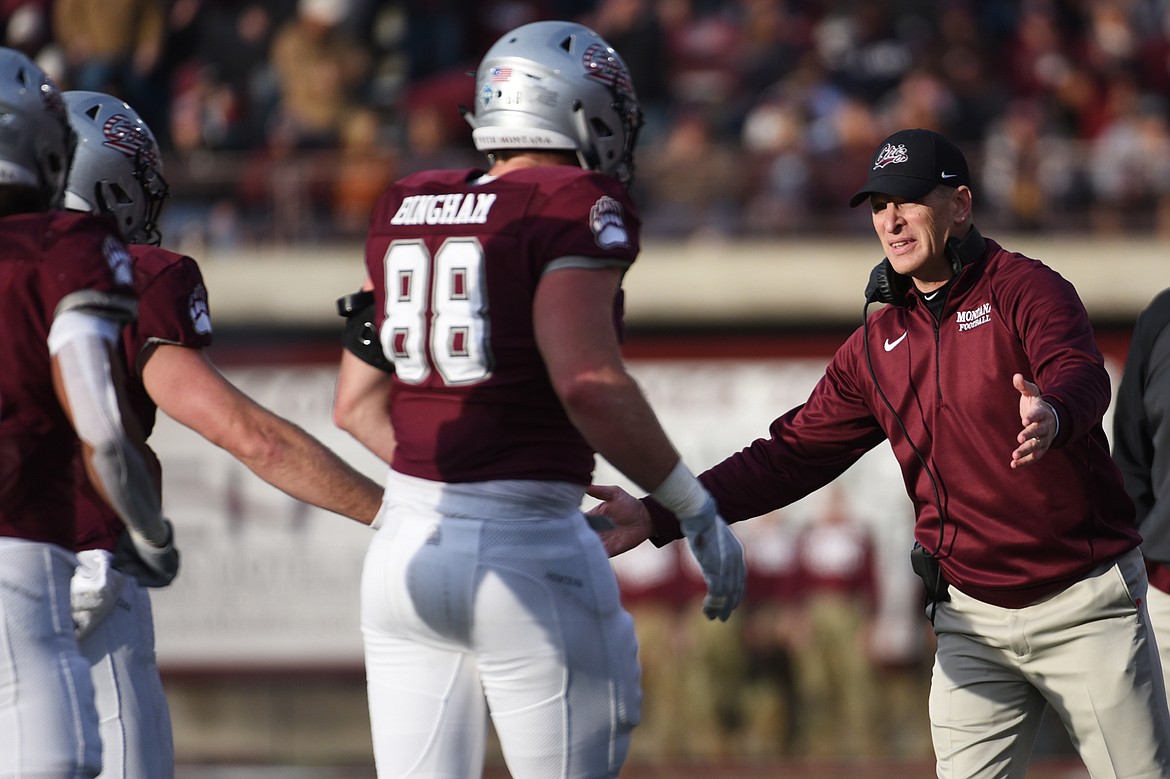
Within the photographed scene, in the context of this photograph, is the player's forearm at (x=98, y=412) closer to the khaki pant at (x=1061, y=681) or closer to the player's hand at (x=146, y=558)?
the player's hand at (x=146, y=558)

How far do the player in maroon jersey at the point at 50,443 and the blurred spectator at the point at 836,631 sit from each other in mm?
6428

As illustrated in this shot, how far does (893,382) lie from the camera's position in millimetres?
3926

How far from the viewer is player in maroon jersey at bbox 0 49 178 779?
2717 millimetres

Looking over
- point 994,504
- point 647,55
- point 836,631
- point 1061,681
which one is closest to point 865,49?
point 647,55

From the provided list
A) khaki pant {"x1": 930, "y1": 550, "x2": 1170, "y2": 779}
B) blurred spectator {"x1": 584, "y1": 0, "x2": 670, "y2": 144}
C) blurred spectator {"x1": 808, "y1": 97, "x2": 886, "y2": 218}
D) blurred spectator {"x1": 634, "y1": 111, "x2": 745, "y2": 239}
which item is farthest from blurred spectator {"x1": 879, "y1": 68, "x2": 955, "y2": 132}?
khaki pant {"x1": 930, "y1": 550, "x2": 1170, "y2": 779}

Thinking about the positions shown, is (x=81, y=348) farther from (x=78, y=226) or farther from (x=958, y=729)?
(x=958, y=729)

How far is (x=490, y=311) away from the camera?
302cm

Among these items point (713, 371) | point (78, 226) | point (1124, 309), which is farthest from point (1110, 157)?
point (78, 226)

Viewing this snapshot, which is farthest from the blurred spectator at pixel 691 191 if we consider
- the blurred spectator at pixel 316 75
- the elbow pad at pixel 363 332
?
the elbow pad at pixel 363 332

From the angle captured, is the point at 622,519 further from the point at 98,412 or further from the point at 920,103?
the point at 920,103

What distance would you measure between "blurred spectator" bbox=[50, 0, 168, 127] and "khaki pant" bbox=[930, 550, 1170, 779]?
7.71 meters

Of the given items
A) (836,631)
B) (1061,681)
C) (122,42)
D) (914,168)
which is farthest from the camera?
(122,42)

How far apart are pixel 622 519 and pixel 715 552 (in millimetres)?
774

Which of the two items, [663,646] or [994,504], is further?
[663,646]
